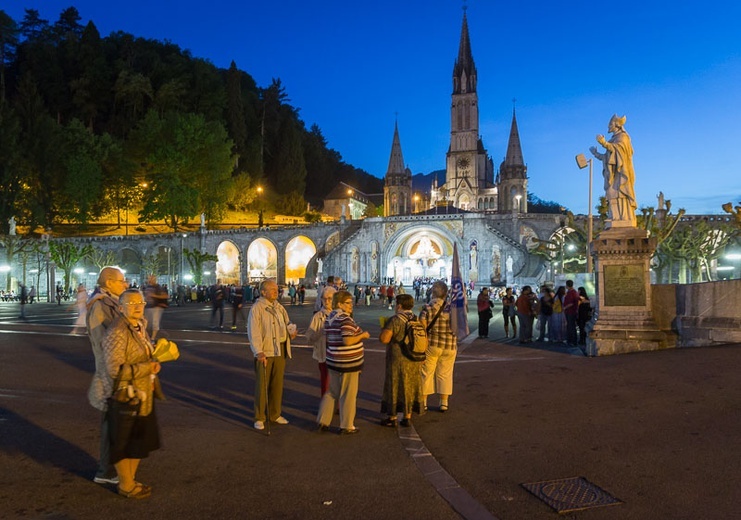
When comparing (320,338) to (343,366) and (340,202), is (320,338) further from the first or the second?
(340,202)

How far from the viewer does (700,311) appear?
31.0 ft

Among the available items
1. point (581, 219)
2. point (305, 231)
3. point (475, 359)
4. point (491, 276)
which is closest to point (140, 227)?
point (305, 231)

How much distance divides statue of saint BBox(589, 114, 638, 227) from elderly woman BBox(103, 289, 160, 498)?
28.5ft

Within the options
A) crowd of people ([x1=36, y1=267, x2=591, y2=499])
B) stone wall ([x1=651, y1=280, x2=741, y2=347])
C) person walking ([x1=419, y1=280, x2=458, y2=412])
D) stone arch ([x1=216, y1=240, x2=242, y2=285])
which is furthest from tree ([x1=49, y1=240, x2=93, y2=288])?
person walking ([x1=419, y1=280, x2=458, y2=412])

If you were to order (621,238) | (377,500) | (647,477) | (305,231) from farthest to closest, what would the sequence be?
1. (305,231)
2. (621,238)
3. (647,477)
4. (377,500)

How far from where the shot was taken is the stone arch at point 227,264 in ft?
191

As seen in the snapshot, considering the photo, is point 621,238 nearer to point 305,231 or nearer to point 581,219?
point 581,219

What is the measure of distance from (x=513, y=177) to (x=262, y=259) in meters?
32.7

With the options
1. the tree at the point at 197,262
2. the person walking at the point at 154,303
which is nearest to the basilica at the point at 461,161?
the tree at the point at 197,262

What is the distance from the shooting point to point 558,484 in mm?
4070

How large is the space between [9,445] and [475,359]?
7337 mm

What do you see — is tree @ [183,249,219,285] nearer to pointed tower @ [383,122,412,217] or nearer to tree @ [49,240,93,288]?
tree @ [49,240,93,288]

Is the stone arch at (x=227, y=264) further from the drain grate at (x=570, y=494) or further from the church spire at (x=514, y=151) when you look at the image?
the drain grate at (x=570, y=494)

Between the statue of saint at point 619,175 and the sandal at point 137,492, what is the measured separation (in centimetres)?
885
